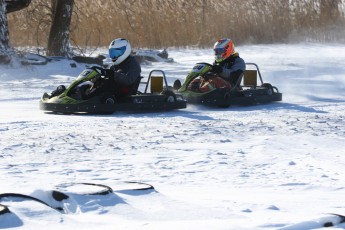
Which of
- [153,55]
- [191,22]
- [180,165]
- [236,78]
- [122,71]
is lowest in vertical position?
[153,55]

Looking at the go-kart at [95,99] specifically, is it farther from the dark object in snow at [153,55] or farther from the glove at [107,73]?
the dark object in snow at [153,55]

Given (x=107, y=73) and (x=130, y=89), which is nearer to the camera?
(x=107, y=73)

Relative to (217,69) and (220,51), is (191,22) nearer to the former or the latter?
(220,51)

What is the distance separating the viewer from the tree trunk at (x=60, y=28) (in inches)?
909

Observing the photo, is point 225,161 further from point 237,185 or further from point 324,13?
point 324,13

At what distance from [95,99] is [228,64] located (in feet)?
10.4

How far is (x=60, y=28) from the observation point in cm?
2311

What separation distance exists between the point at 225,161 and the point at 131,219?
284cm

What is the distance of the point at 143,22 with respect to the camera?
25984mm

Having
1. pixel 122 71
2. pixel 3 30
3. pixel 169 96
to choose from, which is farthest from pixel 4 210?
pixel 3 30

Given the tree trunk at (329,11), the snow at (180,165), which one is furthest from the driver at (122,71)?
the tree trunk at (329,11)

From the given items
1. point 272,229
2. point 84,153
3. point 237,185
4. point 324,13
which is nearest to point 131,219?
point 272,229

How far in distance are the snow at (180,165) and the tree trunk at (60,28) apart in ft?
23.2

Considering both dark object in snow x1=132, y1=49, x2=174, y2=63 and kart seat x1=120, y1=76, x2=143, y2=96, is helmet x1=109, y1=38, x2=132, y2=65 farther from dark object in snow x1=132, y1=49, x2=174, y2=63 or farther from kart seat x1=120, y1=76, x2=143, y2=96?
dark object in snow x1=132, y1=49, x2=174, y2=63
